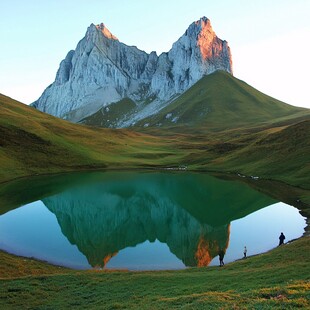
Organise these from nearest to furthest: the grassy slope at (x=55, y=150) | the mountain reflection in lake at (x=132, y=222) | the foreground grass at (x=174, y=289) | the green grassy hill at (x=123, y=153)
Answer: the foreground grass at (x=174, y=289), the mountain reflection in lake at (x=132, y=222), the green grassy hill at (x=123, y=153), the grassy slope at (x=55, y=150)

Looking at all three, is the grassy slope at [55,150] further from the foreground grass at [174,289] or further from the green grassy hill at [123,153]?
the foreground grass at [174,289]

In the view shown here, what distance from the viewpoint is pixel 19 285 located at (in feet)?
107

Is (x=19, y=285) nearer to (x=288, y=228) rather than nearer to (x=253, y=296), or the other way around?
(x=253, y=296)

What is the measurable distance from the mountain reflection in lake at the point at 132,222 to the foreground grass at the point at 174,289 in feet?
41.1

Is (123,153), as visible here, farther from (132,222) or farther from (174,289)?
(174,289)

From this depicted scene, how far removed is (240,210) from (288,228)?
53.1 feet

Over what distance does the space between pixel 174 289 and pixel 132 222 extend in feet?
136

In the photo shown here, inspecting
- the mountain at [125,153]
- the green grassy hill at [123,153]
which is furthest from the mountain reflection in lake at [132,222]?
the green grassy hill at [123,153]

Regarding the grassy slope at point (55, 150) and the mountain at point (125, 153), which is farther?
the grassy slope at point (55, 150)

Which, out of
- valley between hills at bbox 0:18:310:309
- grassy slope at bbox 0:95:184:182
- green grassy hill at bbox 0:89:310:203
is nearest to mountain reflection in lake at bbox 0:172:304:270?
valley between hills at bbox 0:18:310:309

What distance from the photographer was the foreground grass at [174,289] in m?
20.5

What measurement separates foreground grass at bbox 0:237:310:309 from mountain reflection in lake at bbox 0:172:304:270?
1251 cm

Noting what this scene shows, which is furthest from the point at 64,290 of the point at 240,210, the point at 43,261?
the point at 240,210

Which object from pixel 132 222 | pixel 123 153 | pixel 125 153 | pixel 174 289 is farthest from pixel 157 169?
pixel 174 289
